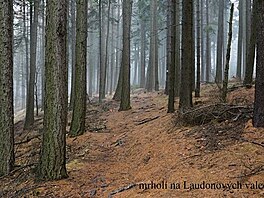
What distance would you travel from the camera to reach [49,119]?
7730 mm

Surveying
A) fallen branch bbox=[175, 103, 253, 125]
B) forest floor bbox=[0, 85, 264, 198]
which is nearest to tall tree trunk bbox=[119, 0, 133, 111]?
forest floor bbox=[0, 85, 264, 198]

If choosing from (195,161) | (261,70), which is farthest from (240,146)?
(261,70)

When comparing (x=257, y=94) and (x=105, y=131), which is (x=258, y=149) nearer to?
(x=257, y=94)

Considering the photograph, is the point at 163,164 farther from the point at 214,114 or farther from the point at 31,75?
the point at 31,75

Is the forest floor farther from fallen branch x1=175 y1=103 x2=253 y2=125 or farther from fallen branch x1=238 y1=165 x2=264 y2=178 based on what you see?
fallen branch x1=175 y1=103 x2=253 y2=125

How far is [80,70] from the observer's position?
1215cm

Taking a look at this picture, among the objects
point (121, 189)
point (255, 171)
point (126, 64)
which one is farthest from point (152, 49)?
point (255, 171)

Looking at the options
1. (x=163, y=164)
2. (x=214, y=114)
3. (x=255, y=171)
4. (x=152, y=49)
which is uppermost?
(x=152, y=49)

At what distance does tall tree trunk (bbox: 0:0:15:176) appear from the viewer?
8.99 meters

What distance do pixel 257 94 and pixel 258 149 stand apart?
4.09 ft

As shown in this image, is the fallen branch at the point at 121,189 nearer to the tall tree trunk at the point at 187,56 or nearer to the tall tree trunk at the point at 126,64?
the tall tree trunk at the point at 187,56

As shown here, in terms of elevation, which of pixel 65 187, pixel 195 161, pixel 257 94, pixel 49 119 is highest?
pixel 257 94

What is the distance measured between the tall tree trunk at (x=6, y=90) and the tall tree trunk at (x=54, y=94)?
188 cm

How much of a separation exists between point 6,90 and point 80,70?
11.3 feet
